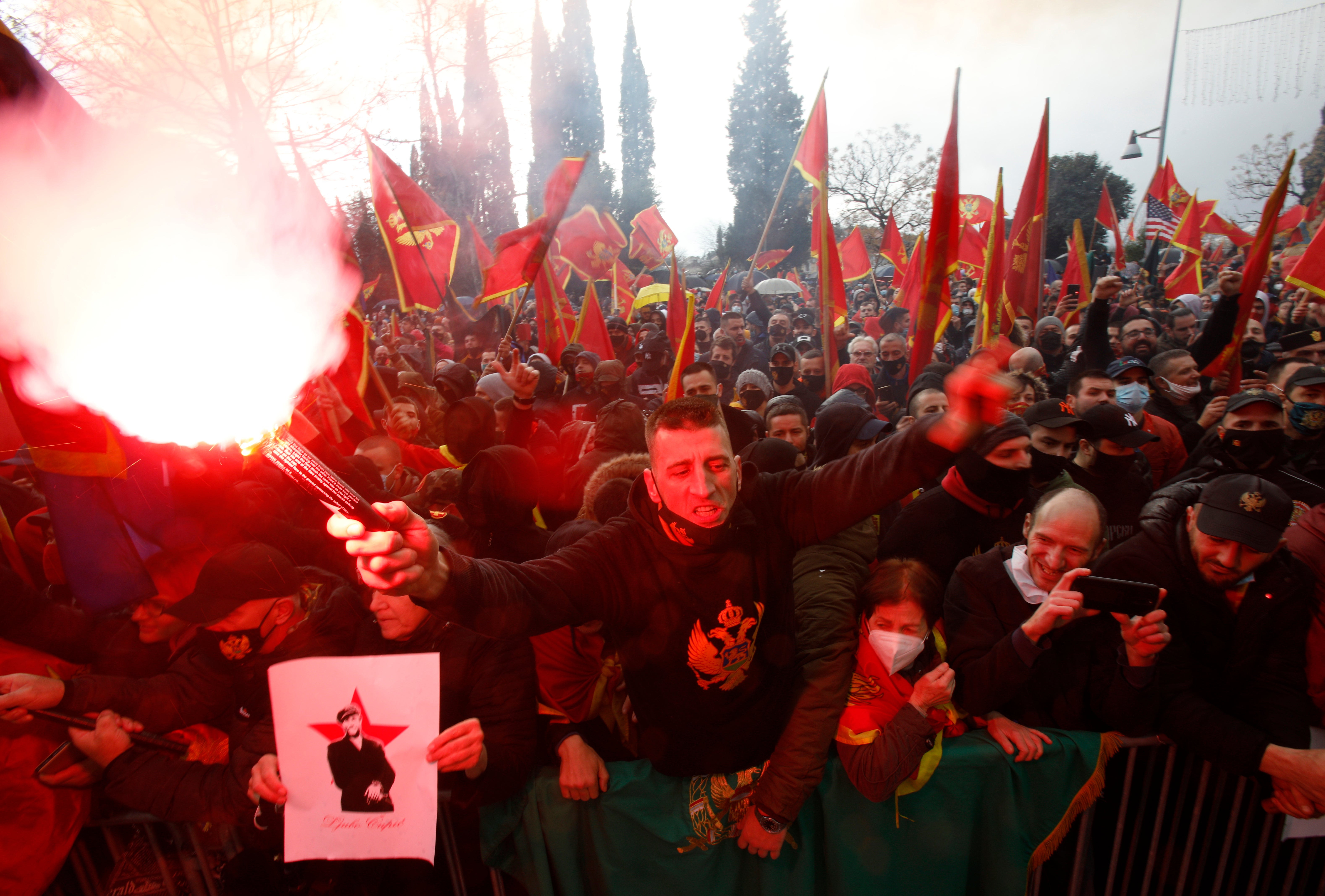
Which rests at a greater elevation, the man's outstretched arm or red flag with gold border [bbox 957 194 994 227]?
red flag with gold border [bbox 957 194 994 227]

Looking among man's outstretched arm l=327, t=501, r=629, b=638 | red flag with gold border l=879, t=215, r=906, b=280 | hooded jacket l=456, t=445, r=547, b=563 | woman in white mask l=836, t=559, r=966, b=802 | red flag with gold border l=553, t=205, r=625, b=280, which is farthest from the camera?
red flag with gold border l=879, t=215, r=906, b=280


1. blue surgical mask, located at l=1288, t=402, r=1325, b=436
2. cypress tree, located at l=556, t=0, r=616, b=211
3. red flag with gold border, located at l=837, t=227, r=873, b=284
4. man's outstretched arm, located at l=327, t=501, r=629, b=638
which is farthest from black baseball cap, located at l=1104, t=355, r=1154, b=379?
cypress tree, located at l=556, t=0, r=616, b=211

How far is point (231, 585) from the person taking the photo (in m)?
2.39

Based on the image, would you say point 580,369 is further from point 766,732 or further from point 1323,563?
point 1323,563

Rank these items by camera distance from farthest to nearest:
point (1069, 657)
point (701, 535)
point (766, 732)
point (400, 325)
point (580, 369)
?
point (400, 325)
point (580, 369)
point (1069, 657)
point (766, 732)
point (701, 535)

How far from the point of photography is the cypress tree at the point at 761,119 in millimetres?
50688

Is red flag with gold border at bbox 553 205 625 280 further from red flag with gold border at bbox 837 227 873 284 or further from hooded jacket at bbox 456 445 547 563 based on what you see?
hooded jacket at bbox 456 445 547 563

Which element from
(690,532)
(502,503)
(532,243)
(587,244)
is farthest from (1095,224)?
(690,532)

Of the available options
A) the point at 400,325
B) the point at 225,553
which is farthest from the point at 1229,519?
the point at 400,325

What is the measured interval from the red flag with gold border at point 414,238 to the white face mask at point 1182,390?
6.91 m

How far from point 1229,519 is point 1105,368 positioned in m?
4.26

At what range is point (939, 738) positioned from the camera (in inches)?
91.0

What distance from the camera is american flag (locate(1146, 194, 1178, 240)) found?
1367 centimetres

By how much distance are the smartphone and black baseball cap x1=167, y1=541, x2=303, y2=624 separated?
9.48 feet
